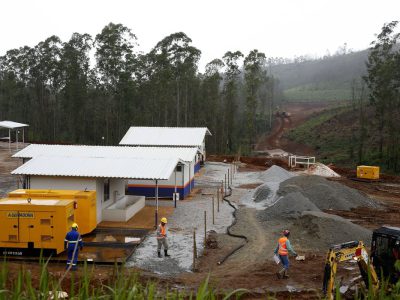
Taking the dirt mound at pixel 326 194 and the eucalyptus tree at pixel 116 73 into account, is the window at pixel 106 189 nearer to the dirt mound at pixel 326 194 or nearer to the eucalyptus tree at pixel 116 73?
the dirt mound at pixel 326 194

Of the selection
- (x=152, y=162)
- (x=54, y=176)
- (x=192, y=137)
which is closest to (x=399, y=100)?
(x=192, y=137)

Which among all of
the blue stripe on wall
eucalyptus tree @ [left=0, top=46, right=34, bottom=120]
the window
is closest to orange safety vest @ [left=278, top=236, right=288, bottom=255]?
the window

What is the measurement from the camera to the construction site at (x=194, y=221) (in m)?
15.6

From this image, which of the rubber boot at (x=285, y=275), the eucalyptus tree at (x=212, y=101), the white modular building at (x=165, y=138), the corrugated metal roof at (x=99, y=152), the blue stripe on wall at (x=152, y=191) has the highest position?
the eucalyptus tree at (x=212, y=101)

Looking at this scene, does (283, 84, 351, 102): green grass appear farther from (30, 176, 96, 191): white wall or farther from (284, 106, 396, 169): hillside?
(30, 176, 96, 191): white wall

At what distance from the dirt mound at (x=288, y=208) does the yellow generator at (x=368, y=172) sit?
57.2ft

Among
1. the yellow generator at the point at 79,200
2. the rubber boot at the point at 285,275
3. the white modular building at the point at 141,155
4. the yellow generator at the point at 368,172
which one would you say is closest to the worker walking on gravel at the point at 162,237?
the yellow generator at the point at 79,200

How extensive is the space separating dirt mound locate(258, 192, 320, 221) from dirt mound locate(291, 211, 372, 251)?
272 cm

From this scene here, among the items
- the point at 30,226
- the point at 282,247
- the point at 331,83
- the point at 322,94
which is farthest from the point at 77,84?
the point at 331,83

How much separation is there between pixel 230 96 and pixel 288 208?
45.2 m

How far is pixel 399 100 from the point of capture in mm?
54125

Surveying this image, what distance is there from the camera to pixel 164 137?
42812 millimetres

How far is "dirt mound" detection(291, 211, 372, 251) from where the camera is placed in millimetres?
19263

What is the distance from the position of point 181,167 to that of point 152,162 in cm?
445
